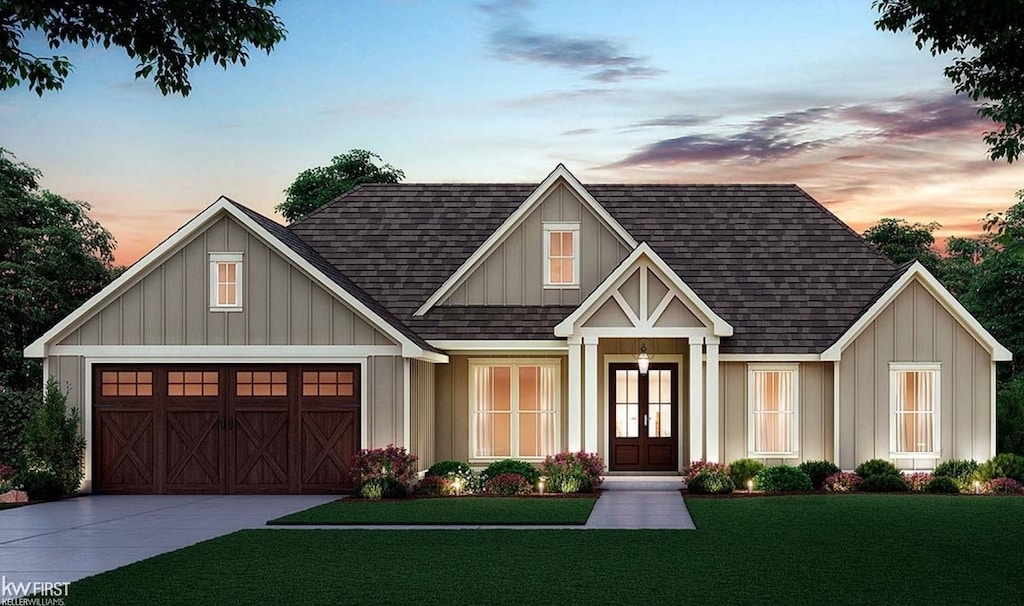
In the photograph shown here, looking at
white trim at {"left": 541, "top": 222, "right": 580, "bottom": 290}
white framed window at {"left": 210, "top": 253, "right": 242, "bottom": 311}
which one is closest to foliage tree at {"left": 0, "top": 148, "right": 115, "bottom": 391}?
white framed window at {"left": 210, "top": 253, "right": 242, "bottom": 311}

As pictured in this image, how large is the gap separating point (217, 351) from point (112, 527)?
230 inches

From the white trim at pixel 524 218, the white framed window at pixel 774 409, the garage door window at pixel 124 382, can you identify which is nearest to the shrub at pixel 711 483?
the white framed window at pixel 774 409

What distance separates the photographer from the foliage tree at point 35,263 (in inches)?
1438

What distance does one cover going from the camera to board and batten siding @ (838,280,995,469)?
81.9 feet

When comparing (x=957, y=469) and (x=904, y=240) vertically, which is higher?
(x=904, y=240)

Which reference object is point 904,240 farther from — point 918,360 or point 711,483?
point 711,483

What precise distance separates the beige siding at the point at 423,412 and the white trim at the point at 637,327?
2.83 meters

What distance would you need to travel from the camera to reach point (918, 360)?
24969 millimetres

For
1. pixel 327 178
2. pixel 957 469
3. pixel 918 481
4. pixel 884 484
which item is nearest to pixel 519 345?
pixel 884 484

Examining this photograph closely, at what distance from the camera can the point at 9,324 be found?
3616cm

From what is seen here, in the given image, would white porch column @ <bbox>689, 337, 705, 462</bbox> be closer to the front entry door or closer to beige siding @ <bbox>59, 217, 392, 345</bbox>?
the front entry door

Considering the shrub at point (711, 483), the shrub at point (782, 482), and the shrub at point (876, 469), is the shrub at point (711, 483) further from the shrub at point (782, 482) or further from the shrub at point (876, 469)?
the shrub at point (876, 469)

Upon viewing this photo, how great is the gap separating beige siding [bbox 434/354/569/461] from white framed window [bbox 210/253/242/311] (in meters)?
4.72

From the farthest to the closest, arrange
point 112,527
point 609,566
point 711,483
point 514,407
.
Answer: point 514,407
point 711,483
point 112,527
point 609,566
